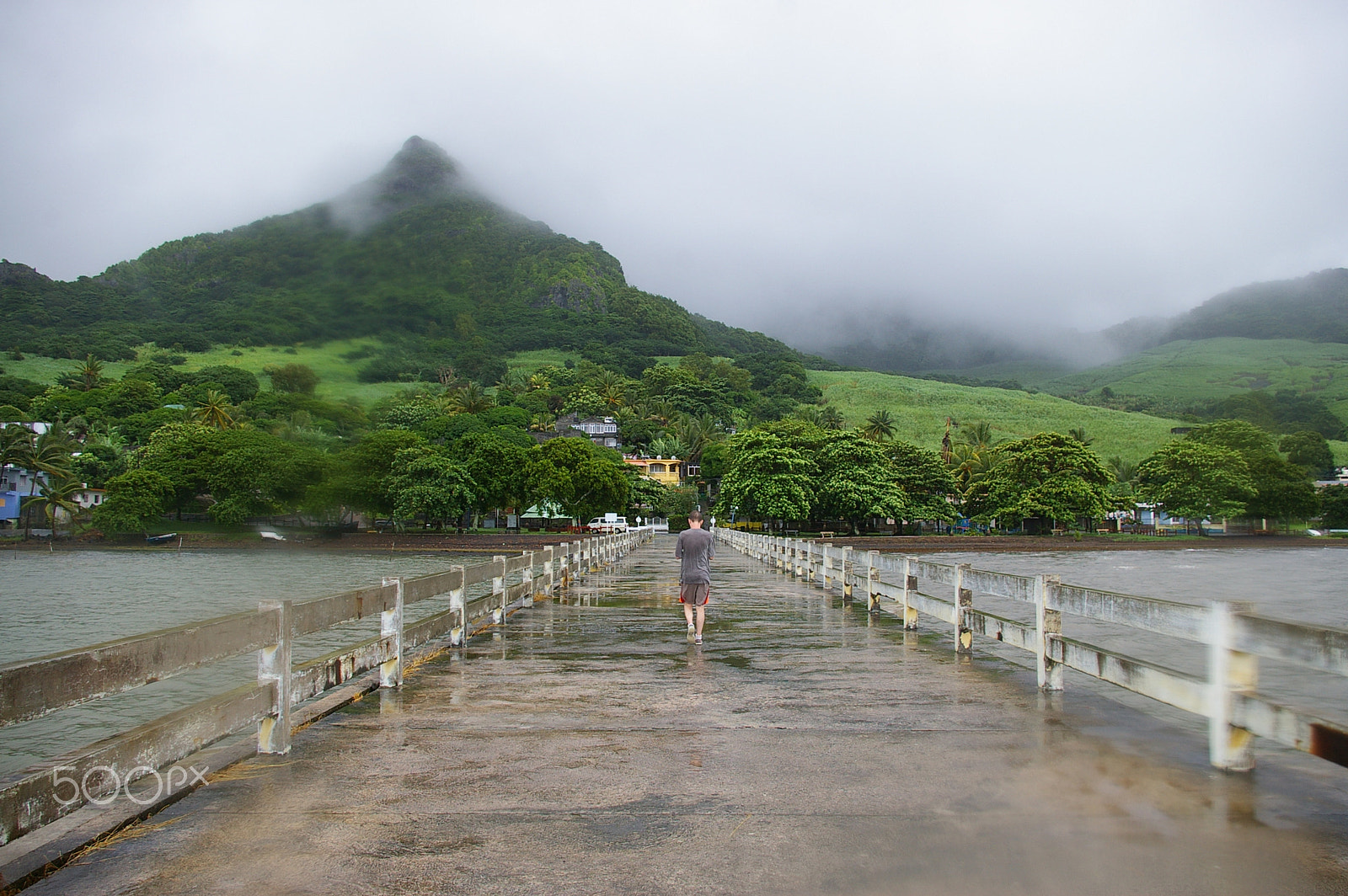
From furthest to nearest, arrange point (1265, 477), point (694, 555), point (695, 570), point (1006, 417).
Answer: point (1006, 417) → point (1265, 477) → point (694, 555) → point (695, 570)

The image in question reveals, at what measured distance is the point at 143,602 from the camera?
34.3 metres

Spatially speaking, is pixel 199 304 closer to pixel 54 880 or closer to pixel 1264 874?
pixel 54 880

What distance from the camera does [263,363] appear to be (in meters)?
19.2

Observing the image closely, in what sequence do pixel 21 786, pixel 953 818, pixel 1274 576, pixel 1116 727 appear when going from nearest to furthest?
pixel 21 786
pixel 953 818
pixel 1116 727
pixel 1274 576

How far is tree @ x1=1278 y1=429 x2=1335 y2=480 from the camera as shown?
114 m

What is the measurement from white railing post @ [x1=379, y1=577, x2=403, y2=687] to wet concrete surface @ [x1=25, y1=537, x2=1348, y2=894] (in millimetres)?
198

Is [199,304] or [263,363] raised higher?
[199,304]

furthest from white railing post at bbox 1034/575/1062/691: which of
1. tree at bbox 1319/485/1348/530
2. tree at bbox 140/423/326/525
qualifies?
tree at bbox 1319/485/1348/530

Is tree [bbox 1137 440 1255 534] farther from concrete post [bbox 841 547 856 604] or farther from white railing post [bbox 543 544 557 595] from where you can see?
white railing post [bbox 543 544 557 595]

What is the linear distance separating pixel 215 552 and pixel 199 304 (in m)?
58.1

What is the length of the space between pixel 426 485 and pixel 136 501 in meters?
24.1

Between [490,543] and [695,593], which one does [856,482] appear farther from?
[695,593]

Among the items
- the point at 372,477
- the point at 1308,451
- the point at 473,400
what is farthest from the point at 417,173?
the point at 1308,451

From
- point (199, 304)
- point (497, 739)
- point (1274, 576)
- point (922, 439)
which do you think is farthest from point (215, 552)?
point (922, 439)
